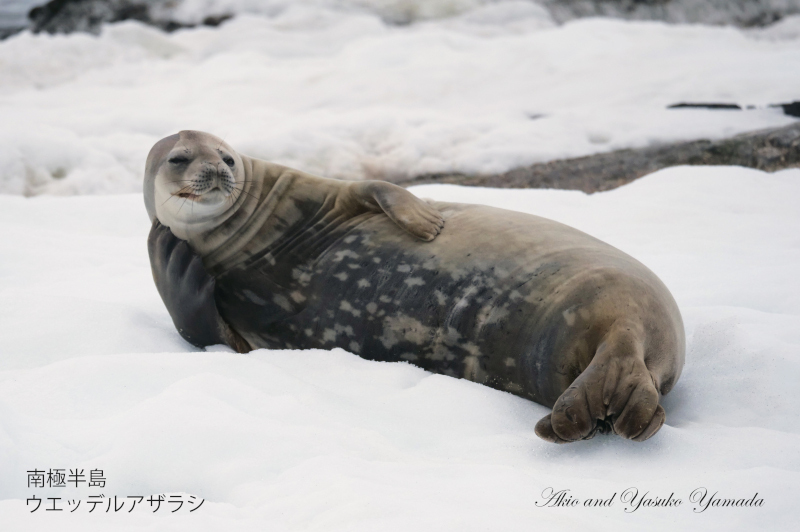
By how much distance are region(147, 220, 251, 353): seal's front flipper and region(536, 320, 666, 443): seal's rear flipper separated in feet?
4.71

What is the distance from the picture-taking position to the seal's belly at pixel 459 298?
2.37 metres

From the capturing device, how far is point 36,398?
2121 millimetres

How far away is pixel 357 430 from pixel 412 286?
0.72m

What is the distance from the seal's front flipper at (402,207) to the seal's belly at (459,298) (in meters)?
0.04

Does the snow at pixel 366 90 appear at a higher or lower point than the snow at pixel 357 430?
lower

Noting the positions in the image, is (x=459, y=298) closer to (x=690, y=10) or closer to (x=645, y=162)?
(x=645, y=162)

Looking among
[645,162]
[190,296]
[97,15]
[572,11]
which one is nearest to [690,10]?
[572,11]

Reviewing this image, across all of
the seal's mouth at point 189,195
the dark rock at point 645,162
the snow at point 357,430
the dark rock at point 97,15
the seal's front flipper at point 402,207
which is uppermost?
the seal's front flipper at point 402,207

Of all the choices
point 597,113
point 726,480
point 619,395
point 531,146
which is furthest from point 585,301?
point 597,113

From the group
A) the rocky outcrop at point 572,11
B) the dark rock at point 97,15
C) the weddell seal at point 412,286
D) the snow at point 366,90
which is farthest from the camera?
the rocky outcrop at point 572,11

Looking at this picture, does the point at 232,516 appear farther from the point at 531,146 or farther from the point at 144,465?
the point at 531,146

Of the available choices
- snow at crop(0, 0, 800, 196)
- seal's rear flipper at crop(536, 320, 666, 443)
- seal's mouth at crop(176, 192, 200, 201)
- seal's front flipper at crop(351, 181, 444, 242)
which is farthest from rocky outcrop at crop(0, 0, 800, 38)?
seal's rear flipper at crop(536, 320, 666, 443)

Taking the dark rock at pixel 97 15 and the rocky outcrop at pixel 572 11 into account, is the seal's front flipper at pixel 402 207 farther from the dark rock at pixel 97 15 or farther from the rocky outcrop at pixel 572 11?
the rocky outcrop at pixel 572 11

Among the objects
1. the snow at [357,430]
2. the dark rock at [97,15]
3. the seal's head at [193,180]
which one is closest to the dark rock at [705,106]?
the snow at [357,430]
